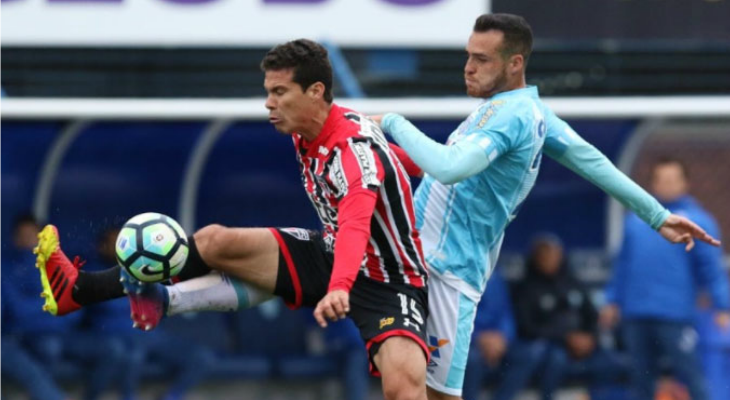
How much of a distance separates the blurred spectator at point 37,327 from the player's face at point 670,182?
3467mm

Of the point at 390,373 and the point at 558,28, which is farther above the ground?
the point at 558,28

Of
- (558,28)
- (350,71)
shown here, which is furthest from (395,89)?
(558,28)

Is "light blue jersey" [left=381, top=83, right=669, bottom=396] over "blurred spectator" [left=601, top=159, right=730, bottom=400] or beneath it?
over

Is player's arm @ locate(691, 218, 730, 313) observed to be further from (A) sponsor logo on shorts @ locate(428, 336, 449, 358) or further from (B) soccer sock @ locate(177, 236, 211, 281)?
(B) soccer sock @ locate(177, 236, 211, 281)

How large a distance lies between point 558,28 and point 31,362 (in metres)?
3.96

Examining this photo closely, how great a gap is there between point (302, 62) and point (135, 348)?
13.5ft

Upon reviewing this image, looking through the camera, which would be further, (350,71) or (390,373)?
(350,71)

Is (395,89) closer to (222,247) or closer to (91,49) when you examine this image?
(91,49)

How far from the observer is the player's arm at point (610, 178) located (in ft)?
20.7

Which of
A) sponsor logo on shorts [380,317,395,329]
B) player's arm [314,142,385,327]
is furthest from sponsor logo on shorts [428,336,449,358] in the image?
player's arm [314,142,385,327]

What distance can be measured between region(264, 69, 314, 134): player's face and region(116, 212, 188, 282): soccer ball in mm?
631

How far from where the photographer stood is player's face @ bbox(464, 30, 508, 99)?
20.4 feet

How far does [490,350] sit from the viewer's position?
9719mm

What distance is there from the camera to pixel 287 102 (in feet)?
19.6
